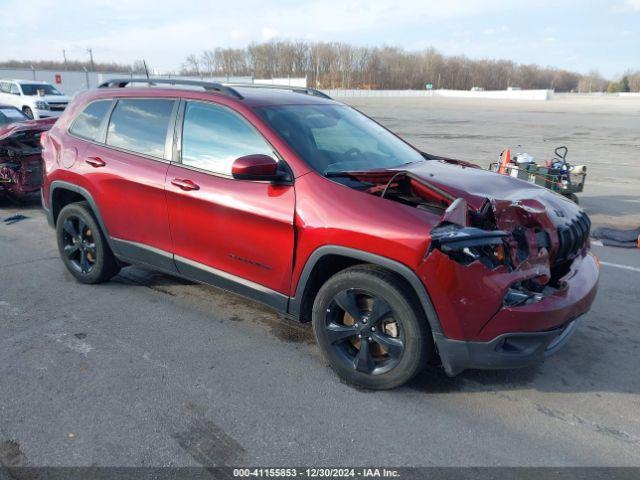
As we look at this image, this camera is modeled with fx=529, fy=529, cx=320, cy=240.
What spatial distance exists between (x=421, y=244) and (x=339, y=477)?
4.15ft

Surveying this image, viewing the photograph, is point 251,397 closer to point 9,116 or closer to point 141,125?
point 141,125

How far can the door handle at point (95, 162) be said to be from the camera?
4.60 meters

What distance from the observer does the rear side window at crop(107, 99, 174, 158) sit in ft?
14.0

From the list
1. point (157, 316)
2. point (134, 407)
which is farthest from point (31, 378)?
point (157, 316)

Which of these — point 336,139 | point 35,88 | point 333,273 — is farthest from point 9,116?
point 35,88

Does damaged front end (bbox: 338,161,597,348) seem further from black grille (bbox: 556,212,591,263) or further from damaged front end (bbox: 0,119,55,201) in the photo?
damaged front end (bbox: 0,119,55,201)

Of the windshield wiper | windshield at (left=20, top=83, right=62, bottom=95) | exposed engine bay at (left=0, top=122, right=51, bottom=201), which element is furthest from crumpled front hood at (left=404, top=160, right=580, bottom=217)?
windshield at (left=20, top=83, right=62, bottom=95)

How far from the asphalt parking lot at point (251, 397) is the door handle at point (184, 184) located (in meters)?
1.10

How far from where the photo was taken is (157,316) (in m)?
4.37

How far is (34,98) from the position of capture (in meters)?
22.9

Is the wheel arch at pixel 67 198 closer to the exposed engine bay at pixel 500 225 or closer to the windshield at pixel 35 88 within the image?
the exposed engine bay at pixel 500 225

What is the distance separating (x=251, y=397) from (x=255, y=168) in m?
1.42

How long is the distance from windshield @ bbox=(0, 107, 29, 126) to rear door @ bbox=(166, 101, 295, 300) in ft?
31.3

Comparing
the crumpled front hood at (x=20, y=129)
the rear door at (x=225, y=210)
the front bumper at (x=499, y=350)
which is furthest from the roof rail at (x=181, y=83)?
the crumpled front hood at (x=20, y=129)
